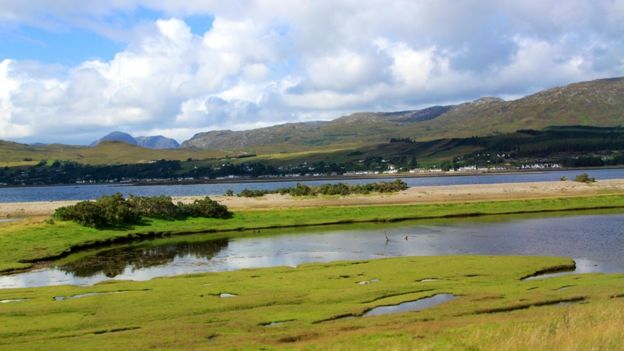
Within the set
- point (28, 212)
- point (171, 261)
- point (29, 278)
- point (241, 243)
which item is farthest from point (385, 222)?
point (28, 212)

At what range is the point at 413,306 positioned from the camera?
38.7 meters

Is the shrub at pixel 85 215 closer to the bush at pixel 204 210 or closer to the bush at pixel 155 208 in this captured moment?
the bush at pixel 155 208

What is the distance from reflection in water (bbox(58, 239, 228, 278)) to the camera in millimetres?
62763

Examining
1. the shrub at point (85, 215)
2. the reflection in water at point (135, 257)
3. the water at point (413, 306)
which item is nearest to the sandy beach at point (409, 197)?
the shrub at point (85, 215)

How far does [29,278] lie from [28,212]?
82353 millimetres

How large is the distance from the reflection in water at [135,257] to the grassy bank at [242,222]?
17.0 ft

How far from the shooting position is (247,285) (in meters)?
46.8

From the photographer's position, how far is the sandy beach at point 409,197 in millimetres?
129000

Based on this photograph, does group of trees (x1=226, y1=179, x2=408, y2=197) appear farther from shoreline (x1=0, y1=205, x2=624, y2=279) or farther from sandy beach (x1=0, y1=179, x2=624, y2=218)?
shoreline (x1=0, y1=205, x2=624, y2=279)

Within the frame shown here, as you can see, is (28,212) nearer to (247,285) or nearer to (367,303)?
(247,285)

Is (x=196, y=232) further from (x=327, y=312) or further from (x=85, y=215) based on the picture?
(x=327, y=312)

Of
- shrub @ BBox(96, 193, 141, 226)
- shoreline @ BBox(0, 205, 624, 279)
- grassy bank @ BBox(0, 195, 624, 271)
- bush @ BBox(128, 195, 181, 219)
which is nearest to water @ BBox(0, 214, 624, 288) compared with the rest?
shoreline @ BBox(0, 205, 624, 279)

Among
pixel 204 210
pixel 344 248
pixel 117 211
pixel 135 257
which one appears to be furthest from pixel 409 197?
pixel 135 257

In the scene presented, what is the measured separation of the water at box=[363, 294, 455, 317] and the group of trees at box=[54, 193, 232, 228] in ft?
212
